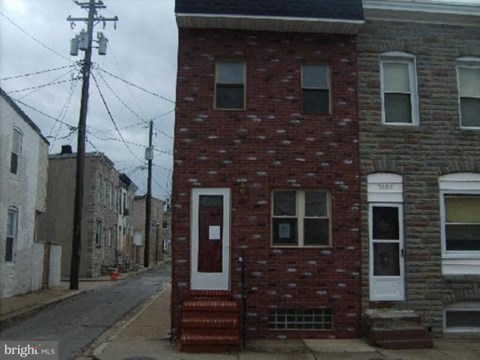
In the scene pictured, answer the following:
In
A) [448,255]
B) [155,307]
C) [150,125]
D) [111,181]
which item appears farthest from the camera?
[150,125]

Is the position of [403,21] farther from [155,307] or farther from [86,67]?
[86,67]

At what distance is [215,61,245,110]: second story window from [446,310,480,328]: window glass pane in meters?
6.09

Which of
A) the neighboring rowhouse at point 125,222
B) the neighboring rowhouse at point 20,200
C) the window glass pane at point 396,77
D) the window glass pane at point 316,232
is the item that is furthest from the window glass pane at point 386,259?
the neighboring rowhouse at point 125,222

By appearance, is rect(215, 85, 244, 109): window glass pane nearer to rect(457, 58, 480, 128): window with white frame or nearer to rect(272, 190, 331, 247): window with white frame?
rect(272, 190, 331, 247): window with white frame

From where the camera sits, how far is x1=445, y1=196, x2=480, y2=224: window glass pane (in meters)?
12.4

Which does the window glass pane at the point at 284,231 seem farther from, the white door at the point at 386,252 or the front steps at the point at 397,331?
the front steps at the point at 397,331

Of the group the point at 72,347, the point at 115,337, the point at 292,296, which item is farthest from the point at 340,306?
the point at 72,347

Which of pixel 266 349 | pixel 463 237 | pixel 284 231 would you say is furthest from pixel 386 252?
pixel 266 349

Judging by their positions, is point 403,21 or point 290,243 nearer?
point 290,243

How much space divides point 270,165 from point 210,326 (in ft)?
11.3

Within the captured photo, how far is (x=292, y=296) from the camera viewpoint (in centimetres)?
1170

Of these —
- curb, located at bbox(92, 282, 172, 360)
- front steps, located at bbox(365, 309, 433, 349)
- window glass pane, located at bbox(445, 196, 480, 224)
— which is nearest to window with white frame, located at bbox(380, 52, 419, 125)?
window glass pane, located at bbox(445, 196, 480, 224)

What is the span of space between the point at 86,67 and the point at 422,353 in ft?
60.8

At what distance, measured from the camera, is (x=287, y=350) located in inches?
417
